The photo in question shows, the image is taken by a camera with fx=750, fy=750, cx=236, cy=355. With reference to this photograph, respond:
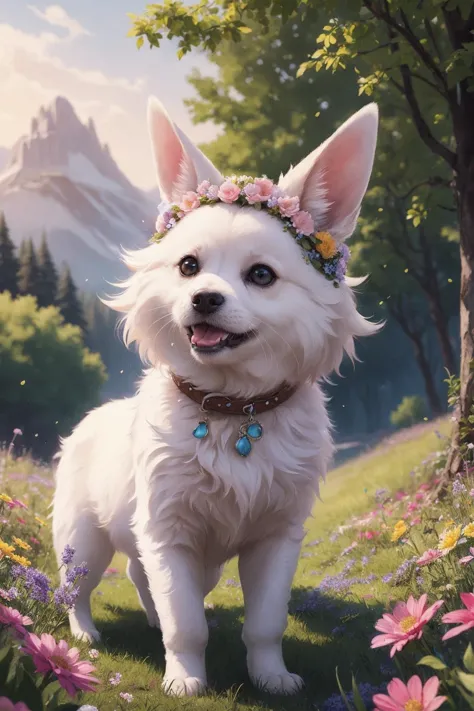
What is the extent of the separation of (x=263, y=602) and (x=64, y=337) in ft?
51.0

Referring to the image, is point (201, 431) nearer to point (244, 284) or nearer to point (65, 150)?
point (244, 284)

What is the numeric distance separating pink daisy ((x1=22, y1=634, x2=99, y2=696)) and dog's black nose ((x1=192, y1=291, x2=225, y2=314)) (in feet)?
4.68

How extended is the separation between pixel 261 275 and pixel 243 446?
796 mm

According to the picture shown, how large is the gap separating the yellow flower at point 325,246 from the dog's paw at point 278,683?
1.99 m

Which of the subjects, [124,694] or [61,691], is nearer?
[61,691]

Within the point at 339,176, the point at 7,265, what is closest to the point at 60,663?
the point at 339,176

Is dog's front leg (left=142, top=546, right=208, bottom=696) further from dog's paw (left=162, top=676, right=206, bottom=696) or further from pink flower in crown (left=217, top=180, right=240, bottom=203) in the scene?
pink flower in crown (left=217, top=180, right=240, bottom=203)

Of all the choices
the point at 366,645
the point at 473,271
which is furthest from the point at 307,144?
the point at 366,645

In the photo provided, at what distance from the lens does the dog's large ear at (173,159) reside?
3670mm

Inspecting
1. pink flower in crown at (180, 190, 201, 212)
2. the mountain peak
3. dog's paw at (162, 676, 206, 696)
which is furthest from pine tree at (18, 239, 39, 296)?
dog's paw at (162, 676, 206, 696)

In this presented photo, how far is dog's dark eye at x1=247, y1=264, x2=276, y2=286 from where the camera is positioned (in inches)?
131

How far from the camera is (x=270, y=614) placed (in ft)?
11.7

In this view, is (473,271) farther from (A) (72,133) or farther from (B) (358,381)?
(A) (72,133)

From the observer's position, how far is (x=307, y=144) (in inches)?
587
